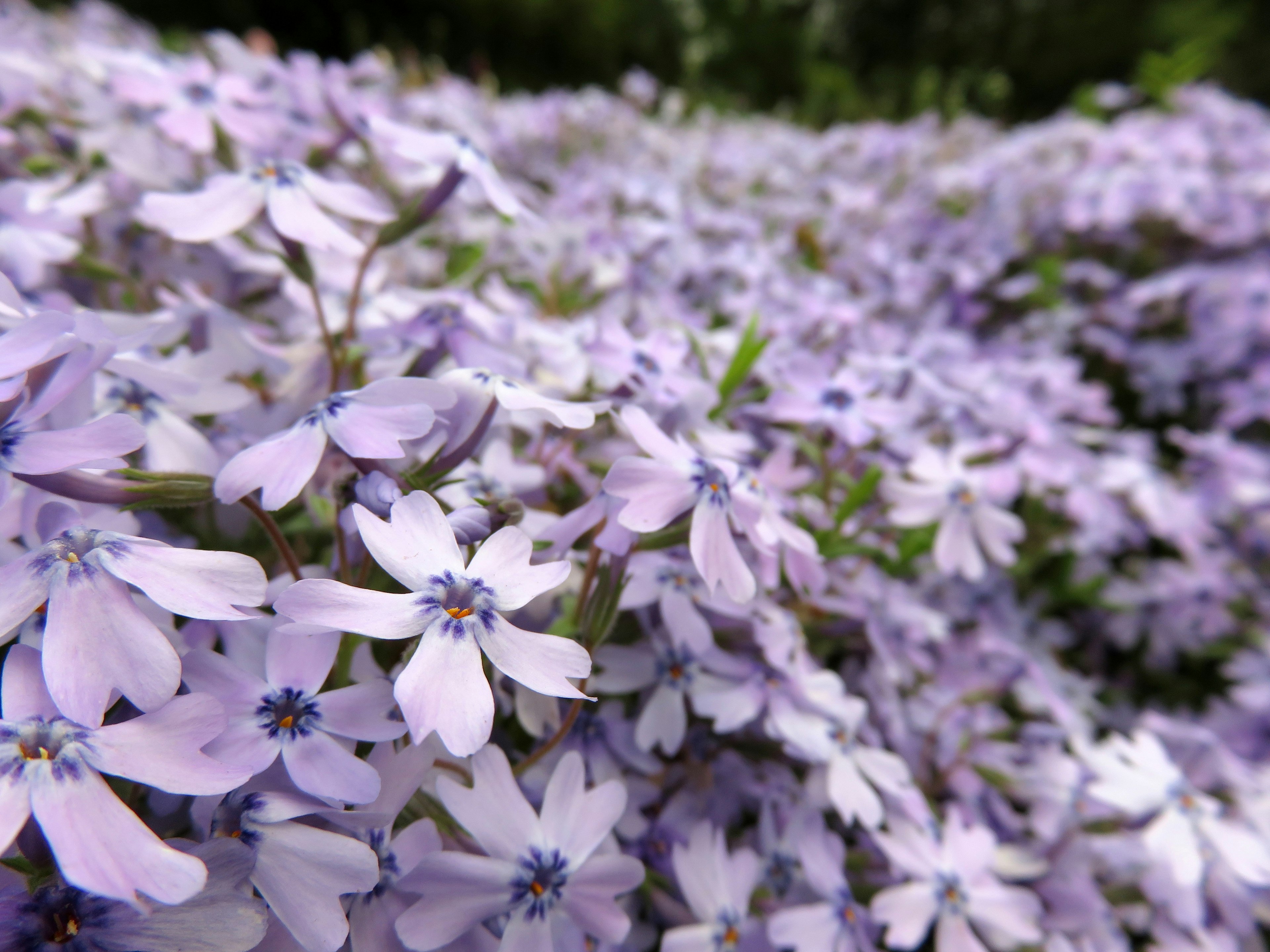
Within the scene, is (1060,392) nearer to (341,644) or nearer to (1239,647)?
(1239,647)

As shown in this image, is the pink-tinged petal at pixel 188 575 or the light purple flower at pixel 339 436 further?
the light purple flower at pixel 339 436

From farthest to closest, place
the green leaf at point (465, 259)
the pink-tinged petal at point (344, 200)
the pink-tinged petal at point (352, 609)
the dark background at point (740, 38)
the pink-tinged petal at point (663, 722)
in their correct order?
the dark background at point (740, 38) → the green leaf at point (465, 259) → the pink-tinged petal at point (344, 200) → the pink-tinged petal at point (663, 722) → the pink-tinged petal at point (352, 609)

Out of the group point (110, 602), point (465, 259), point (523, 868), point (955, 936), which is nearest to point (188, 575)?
point (110, 602)

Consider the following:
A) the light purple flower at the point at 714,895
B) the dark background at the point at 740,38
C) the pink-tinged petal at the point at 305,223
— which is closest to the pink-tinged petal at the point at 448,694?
the light purple flower at the point at 714,895

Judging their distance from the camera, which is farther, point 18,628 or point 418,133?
point 418,133

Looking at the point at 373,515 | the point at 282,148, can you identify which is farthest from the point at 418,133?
the point at 373,515

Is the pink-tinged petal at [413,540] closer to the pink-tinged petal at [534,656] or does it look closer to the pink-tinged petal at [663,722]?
the pink-tinged petal at [534,656]
